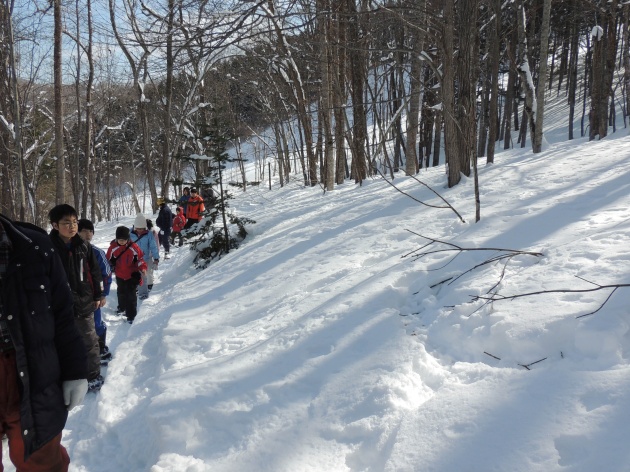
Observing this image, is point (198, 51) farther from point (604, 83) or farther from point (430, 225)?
point (604, 83)

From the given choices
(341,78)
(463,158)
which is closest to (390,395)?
(463,158)

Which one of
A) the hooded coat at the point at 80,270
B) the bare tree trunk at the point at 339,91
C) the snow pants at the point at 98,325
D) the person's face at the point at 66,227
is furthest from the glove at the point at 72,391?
the bare tree trunk at the point at 339,91

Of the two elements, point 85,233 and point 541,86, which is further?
point 541,86

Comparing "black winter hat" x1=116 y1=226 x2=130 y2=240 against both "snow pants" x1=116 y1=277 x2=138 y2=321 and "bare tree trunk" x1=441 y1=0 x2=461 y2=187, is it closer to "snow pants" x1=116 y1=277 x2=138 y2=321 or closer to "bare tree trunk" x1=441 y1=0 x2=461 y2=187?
"snow pants" x1=116 y1=277 x2=138 y2=321

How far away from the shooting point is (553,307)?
9.87ft

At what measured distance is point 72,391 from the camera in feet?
6.79

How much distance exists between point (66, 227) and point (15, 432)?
2.42 meters

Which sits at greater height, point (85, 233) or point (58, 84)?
point (58, 84)

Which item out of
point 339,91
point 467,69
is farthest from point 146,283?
point 339,91

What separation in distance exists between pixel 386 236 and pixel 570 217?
222cm

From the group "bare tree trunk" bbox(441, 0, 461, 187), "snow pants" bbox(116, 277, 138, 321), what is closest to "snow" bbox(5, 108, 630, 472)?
"snow pants" bbox(116, 277, 138, 321)

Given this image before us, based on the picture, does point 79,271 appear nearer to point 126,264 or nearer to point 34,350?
point 126,264

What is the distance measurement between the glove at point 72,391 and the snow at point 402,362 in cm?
93

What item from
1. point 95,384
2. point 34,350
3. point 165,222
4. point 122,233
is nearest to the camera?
point 34,350
